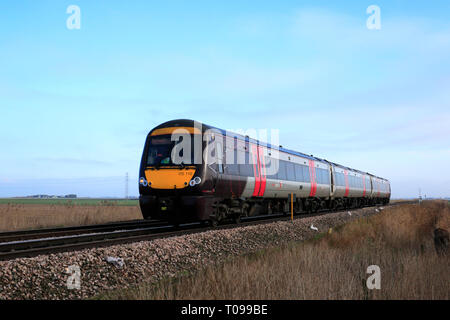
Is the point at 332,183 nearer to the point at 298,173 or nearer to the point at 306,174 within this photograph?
the point at 306,174

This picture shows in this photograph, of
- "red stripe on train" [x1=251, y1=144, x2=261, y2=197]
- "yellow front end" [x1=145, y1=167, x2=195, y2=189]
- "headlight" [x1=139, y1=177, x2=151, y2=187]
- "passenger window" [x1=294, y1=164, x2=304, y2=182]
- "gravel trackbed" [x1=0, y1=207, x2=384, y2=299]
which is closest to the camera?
"gravel trackbed" [x1=0, y1=207, x2=384, y2=299]

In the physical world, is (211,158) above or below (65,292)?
above

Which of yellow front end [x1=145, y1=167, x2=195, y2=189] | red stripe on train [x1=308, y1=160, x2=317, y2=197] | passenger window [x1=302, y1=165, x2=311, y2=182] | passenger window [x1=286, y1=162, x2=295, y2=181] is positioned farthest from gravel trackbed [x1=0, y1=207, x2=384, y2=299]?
red stripe on train [x1=308, y1=160, x2=317, y2=197]

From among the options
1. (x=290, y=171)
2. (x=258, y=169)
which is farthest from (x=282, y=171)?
(x=258, y=169)

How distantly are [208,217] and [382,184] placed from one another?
143 ft

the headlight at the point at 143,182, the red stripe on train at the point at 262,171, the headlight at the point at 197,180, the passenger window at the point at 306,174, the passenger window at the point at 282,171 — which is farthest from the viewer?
the passenger window at the point at 306,174

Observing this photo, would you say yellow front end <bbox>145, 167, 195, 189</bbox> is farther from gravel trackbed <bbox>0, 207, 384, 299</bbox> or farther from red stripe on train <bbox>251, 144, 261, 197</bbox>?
red stripe on train <bbox>251, 144, 261, 197</bbox>

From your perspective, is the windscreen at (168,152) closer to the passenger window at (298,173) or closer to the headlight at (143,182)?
the headlight at (143,182)

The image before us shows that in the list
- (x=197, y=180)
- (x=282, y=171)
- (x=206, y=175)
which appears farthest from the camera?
(x=282, y=171)

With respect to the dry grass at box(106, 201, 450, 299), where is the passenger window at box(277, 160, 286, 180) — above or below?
above

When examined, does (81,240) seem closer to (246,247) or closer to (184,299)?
(246,247)

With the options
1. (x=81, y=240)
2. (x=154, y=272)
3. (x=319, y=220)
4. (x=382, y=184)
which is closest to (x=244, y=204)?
(x=319, y=220)

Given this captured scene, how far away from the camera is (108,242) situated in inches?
390

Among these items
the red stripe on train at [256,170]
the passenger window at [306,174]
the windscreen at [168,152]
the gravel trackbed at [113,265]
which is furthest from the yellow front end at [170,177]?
the passenger window at [306,174]
